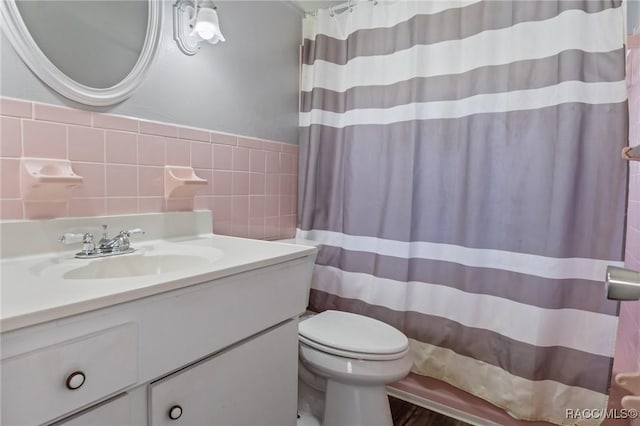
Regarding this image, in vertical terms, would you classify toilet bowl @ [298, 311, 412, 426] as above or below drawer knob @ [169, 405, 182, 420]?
below

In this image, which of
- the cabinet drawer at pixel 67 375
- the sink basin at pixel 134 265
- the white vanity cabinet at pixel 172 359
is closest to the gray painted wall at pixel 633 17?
the white vanity cabinet at pixel 172 359

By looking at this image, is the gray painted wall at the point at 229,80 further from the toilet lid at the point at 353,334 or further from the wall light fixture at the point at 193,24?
the toilet lid at the point at 353,334

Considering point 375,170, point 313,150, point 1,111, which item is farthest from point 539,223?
point 1,111

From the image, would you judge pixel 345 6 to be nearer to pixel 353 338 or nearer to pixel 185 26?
pixel 185 26

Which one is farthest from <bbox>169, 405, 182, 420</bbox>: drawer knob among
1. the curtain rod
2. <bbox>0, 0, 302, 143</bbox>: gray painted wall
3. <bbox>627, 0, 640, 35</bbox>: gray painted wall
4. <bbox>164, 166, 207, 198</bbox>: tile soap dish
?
<bbox>627, 0, 640, 35</bbox>: gray painted wall

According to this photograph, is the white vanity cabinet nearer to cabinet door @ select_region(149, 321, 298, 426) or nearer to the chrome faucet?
cabinet door @ select_region(149, 321, 298, 426)

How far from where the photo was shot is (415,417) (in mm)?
1479

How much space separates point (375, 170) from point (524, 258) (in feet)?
2.31

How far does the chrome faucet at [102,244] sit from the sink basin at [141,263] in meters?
0.03

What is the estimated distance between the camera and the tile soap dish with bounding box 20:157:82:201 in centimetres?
84

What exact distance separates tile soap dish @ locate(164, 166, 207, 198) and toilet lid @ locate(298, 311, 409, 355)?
650mm

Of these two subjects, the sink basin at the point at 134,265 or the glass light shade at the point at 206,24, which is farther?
the glass light shade at the point at 206,24

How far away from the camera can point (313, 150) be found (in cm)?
173

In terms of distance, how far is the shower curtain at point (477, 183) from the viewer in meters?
1.17
